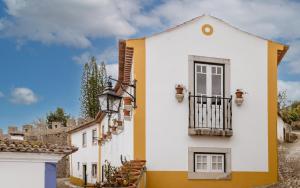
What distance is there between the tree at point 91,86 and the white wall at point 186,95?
3141cm

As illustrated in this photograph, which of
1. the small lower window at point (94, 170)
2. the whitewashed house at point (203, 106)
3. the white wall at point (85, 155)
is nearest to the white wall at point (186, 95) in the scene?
the whitewashed house at point (203, 106)

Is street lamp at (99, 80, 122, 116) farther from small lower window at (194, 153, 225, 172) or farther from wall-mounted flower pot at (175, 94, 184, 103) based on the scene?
small lower window at (194, 153, 225, 172)

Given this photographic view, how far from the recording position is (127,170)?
11.9 m

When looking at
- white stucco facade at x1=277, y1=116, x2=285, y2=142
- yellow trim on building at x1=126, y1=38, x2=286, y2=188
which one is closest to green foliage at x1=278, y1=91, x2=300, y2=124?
white stucco facade at x1=277, y1=116, x2=285, y2=142

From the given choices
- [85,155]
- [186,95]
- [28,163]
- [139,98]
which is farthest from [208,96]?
[85,155]

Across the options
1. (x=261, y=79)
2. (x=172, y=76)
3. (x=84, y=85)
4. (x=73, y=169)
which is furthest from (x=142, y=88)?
(x=84, y=85)

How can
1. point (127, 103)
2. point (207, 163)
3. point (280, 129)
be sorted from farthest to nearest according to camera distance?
point (280, 129), point (207, 163), point (127, 103)

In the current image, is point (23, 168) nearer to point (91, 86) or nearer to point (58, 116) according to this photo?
point (91, 86)

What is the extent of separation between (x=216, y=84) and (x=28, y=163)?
20.1 ft

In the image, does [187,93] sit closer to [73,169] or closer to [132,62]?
[132,62]

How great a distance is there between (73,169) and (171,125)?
974 inches

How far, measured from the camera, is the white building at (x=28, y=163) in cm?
1139

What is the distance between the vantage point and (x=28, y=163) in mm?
11688

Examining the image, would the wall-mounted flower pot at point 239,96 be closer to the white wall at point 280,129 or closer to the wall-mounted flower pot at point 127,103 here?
Result: the wall-mounted flower pot at point 127,103
